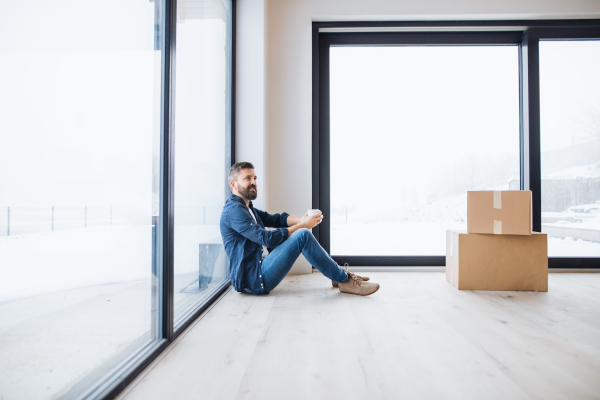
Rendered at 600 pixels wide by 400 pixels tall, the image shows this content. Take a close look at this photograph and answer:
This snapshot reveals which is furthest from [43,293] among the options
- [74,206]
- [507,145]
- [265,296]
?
[507,145]

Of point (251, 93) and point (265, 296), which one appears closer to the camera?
point (265, 296)

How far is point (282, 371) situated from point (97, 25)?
1258mm

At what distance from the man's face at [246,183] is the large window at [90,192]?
406 mm

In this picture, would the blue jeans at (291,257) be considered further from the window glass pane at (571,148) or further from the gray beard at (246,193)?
the window glass pane at (571,148)

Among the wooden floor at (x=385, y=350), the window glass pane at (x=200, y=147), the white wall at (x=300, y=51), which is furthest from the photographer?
the white wall at (x=300, y=51)

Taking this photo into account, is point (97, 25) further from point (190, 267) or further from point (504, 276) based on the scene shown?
point (504, 276)

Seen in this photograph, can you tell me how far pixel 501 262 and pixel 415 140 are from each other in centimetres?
122

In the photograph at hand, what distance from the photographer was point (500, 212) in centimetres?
214

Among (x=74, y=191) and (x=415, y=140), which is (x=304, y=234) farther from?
(x=415, y=140)

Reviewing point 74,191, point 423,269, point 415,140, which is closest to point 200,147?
point 74,191

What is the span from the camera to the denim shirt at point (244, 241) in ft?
6.09

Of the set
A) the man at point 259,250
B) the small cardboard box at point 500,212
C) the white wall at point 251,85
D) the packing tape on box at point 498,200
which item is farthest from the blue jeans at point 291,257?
the packing tape on box at point 498,200

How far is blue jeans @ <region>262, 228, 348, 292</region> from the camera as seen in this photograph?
1.95 metres

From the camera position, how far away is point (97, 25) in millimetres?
947
